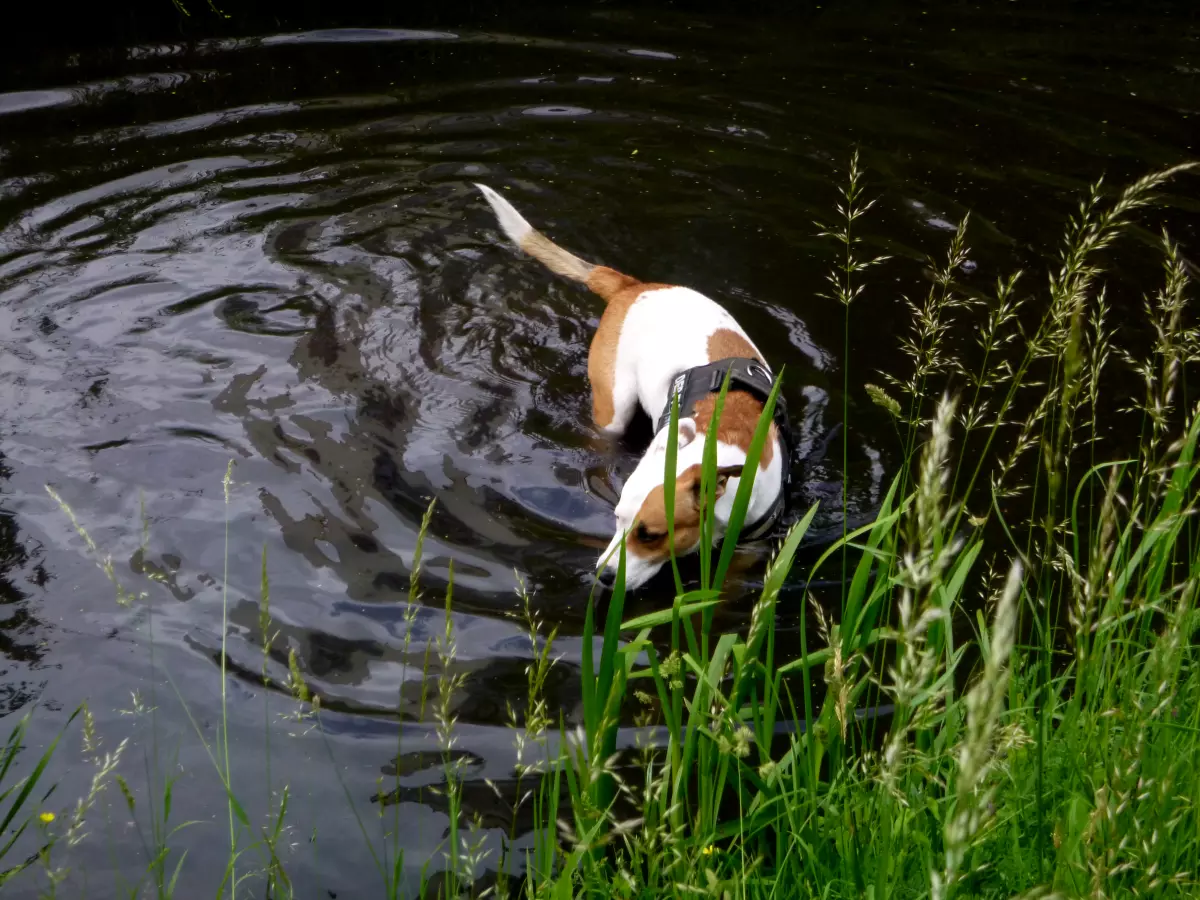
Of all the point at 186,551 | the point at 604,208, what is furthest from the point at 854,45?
the point at 186,551

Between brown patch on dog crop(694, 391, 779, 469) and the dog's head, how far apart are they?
7.0 inches

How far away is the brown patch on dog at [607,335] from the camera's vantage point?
448cm

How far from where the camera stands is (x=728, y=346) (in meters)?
4.28

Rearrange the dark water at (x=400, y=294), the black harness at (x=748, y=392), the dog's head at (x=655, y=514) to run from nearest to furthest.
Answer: the dark water at (x=400, y=294) → the dog's head at (x=655, y=514) → the black harness at (x=748, y=392)

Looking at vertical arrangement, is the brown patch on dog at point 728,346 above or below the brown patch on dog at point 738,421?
above

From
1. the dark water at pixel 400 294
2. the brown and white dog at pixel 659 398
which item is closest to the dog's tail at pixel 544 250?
the brown and white dog at pixel 659 398

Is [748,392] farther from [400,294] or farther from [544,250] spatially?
[400,294]

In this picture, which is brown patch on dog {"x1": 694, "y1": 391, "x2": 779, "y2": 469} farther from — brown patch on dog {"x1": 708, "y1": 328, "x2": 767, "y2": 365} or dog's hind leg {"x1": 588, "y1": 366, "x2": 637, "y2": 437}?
dog's hind leg {"x1": 588, "y1": 366, "x2": 637, "y2": 437}

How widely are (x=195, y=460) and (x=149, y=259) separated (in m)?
1.85

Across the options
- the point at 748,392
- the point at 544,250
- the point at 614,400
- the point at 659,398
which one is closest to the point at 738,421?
the point at 748,392

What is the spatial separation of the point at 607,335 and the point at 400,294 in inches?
46.2

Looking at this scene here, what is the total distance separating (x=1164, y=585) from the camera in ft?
10.5

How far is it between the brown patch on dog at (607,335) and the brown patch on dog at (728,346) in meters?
0.44

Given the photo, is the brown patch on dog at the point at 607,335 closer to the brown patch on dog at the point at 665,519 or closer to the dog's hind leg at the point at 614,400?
the dog's hind leg at the point at 614,400
